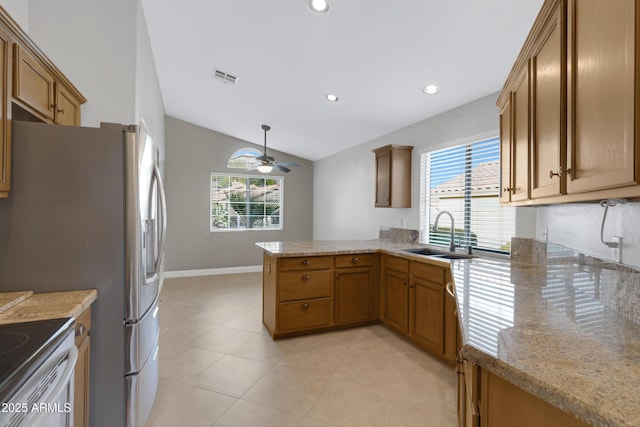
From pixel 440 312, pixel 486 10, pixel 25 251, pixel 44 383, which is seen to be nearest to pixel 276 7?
pixel 486 10

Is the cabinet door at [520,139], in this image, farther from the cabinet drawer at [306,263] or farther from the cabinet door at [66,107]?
the cabinet door at [66,107]

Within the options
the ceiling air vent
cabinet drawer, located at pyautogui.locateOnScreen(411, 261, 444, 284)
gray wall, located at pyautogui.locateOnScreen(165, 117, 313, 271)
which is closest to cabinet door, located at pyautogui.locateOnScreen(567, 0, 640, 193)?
cabinet drawer, located at pyautogui.locateOnScreen(411, 261, 444, 284)

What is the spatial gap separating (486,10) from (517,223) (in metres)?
1.73

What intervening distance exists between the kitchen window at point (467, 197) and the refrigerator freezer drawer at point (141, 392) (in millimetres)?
3063

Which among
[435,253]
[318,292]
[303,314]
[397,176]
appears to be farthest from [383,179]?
[303,314]

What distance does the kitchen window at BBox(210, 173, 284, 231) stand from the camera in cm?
616

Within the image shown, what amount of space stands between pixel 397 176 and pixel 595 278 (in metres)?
2.53

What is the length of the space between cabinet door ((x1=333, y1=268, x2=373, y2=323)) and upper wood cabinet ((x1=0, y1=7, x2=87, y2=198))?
2630 mm

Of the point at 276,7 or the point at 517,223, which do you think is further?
the point at 517,223

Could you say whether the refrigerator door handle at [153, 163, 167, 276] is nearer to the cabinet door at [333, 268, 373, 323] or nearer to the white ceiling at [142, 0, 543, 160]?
the white ceiling at [142, 0, 543, 160]

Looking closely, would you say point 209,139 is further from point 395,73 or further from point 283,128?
point 395,73

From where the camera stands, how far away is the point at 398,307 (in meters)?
3.04

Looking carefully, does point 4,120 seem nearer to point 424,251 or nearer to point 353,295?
point 353,295

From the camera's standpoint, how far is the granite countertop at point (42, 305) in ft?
3.93
